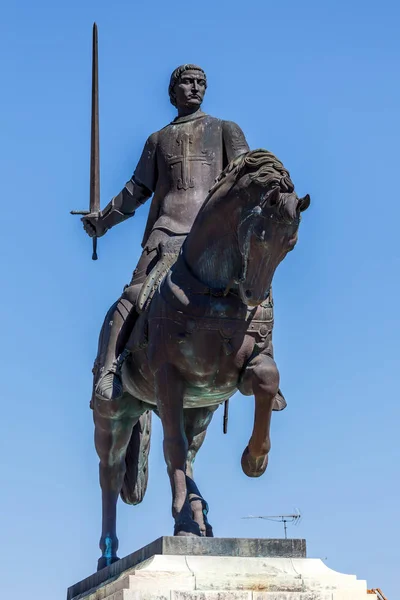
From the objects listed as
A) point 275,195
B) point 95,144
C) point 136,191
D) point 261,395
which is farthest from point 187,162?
point 261,395

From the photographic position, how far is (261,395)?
15055 mm

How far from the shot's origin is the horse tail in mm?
17719

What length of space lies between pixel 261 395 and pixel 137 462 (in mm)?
3068

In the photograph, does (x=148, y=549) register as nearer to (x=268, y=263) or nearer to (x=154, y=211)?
(x=268, y=263)

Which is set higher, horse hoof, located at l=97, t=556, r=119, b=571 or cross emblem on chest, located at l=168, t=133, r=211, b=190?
cross emblem on chest, located at l=168, t=133, r=211, b=190

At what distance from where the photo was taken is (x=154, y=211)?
55.9ft

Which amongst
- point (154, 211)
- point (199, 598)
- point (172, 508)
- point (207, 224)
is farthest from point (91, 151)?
point (199, 598)

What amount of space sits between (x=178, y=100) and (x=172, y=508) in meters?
4.28

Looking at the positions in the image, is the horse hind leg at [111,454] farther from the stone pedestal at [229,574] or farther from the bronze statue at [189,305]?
the stone pedestal at [229,574]

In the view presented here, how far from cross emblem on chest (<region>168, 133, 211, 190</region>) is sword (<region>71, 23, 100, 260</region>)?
1108 mm

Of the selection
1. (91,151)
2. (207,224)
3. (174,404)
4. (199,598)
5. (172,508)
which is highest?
(91,151)

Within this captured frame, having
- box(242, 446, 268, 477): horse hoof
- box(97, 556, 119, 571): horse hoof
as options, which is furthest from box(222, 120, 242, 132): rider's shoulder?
box(97, 556, 119, 571): horse hoof

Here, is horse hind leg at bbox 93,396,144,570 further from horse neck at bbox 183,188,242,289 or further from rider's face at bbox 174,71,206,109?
rider's face at bbox 174,71,206,109

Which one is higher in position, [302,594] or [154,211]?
[154,211]
